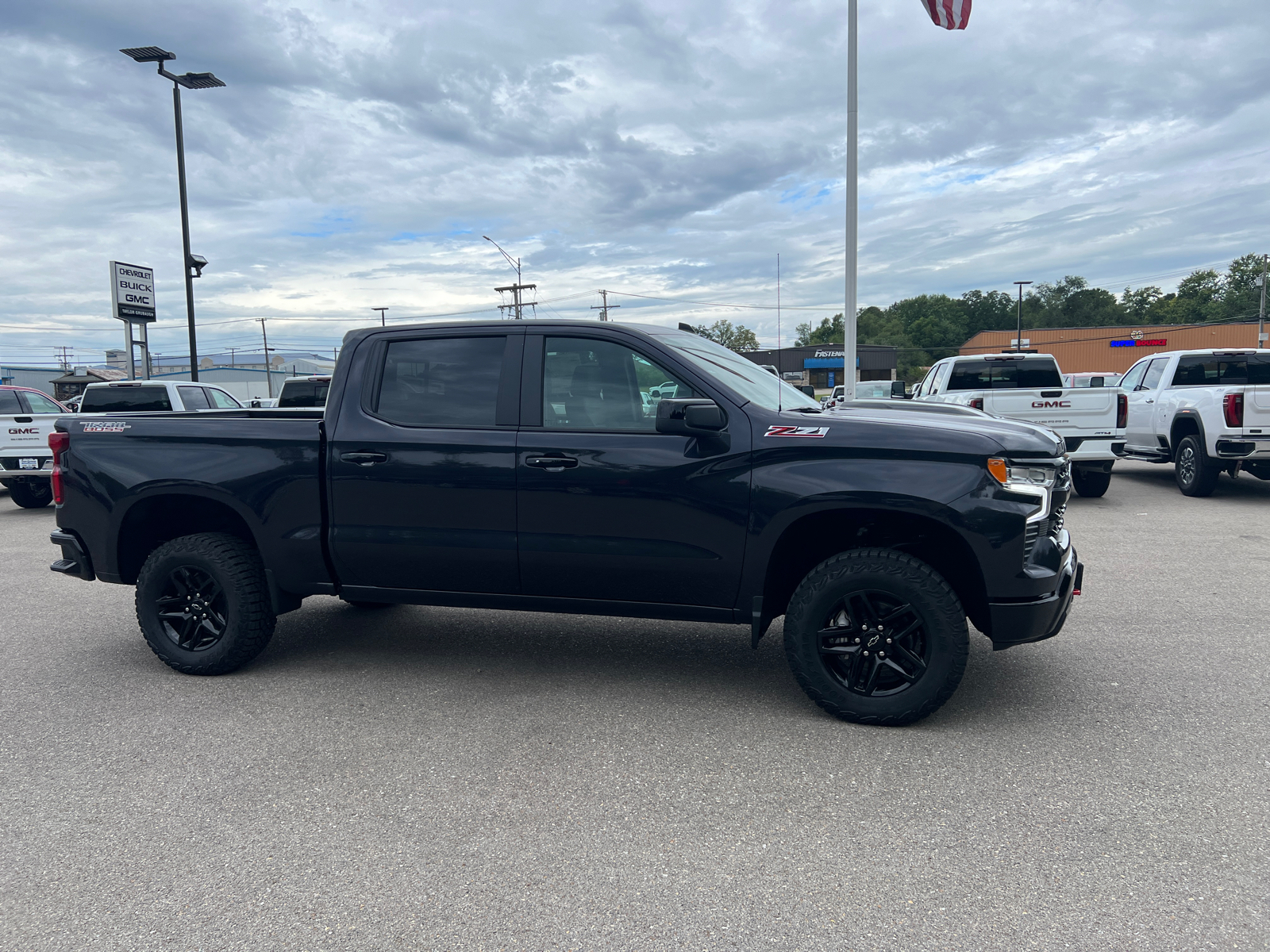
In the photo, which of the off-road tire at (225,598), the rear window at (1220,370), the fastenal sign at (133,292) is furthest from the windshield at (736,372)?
the fastenal sign at (133,292)

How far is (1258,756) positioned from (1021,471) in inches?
58.3

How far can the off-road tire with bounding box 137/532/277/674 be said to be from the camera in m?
4.74

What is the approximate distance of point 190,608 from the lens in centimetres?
488

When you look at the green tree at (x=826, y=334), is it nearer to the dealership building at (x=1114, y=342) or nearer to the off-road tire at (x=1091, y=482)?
the dealership building at (x=1114, y=342)

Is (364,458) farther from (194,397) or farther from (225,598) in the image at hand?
(194,397)

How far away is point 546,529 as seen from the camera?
14.1 ft

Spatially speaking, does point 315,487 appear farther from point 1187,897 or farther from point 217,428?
point 1187,897

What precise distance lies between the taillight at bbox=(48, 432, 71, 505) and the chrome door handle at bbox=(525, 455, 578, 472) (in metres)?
2.79

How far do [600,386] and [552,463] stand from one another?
455 millimetres

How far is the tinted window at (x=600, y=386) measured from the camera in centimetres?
428

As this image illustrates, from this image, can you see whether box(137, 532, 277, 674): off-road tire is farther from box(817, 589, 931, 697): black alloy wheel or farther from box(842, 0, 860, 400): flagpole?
box(842, 0, 860, 400): flagpole

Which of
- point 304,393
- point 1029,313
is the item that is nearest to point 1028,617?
point 304,393

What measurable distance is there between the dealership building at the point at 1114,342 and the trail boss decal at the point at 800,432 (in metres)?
70.0

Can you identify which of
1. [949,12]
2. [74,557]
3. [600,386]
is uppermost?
[949,12]
